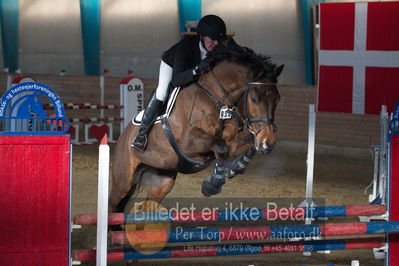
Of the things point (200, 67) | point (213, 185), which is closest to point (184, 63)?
point (200, 67)

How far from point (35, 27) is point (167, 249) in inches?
484

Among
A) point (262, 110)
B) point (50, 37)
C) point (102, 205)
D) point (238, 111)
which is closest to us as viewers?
point (102, 205)

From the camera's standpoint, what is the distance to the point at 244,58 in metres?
4.29

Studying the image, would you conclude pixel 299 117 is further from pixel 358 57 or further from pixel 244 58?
pixel 244 58

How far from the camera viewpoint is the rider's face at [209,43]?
14.4 ft

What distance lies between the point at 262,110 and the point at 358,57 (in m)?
6.03

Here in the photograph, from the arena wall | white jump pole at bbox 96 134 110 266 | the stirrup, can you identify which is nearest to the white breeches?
the stirrup

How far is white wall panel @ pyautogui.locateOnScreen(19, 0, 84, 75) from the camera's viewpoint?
48.4ft

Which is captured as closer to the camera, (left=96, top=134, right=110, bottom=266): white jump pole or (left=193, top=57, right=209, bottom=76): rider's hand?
(left=96, top=134, right=110, bottom=266): white jump pole

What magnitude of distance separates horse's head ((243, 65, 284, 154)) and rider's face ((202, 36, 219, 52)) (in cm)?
45

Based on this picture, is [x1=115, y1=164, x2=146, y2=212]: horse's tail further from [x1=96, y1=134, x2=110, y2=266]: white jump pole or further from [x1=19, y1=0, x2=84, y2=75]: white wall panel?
[x1=19, y1=0, x2=84, y2=75]: white wall panel

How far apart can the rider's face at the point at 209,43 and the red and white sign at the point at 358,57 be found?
5384 millimetres

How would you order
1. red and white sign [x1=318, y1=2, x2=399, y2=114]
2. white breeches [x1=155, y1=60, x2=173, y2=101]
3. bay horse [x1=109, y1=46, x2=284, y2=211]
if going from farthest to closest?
red and white sign [x1=318, y1=2, x2=399, y2=114] < white breeches [x1=155, y1=60, x2=173, y2=101] < bay horse [x1=109, y1=46, x2=284, y2=211]

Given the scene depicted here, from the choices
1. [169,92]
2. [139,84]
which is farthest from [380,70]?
[169,92]
